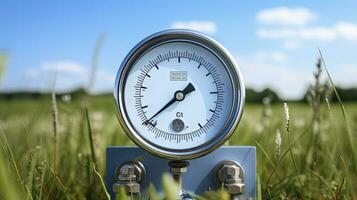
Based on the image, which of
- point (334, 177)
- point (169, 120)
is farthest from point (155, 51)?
point (334, 177)

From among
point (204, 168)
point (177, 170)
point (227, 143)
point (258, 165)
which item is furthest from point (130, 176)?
point (258, 165)

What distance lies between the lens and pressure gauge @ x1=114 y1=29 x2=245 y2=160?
2.02m

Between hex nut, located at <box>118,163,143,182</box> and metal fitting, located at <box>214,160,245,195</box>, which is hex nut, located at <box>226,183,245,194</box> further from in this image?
hex nut, located at <box>118,163,143,182</box>

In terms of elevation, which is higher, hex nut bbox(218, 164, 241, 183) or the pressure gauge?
the pressure gauge

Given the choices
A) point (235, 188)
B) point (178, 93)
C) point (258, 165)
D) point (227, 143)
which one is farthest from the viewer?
point (258, 165)

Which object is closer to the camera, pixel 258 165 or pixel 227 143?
pixel 227 143

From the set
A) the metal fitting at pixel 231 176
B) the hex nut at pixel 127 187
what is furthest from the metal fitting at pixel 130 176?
the metal fitting at pixel 231 176

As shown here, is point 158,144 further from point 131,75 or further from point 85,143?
point 85,143

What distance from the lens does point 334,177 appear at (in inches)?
114

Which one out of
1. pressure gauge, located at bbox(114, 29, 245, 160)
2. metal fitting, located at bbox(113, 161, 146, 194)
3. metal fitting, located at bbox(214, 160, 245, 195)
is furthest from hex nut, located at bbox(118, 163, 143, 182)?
metal fitting, located at bbox(214, 160, 245, 195)

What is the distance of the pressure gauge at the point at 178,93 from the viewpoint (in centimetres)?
202

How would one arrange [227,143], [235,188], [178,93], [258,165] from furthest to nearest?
[258,165] < [227,143] < [178,93] < [235,188]

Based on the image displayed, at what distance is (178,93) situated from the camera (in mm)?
→ 2082

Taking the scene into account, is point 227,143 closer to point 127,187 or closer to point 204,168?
point 204,168
